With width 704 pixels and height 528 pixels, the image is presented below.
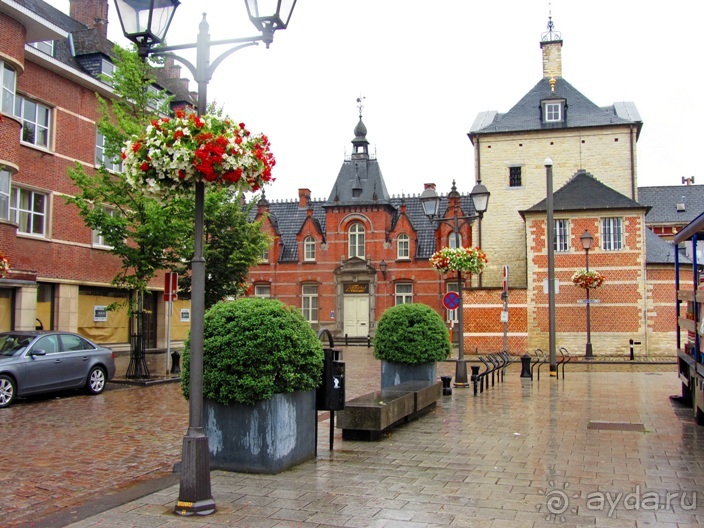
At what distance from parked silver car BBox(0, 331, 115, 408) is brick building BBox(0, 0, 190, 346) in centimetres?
A: 672

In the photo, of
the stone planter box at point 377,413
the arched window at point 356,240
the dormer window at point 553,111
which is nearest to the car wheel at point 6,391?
the stone planter box at point 377,413

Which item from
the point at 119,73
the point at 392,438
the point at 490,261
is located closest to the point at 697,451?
the point at 392,438

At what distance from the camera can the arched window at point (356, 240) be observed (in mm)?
46969

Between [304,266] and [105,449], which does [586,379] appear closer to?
[105,449]

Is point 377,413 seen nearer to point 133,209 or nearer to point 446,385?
point 446,385

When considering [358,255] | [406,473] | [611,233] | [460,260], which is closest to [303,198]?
[358,255]

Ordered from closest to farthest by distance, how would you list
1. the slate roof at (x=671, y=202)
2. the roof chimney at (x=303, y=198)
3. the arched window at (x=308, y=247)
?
the arched window at (x=308, y=247) < the roof chimney at (x=303, y=198) < the slate roof at (x=671, y=202)

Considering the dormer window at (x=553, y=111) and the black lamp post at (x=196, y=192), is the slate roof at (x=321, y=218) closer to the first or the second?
the dormer window at (x=553, y=111)

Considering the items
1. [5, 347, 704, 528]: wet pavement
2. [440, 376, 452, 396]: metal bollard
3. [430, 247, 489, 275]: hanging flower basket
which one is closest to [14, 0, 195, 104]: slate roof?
[430, 247, 489, 275]: hanging flower basket

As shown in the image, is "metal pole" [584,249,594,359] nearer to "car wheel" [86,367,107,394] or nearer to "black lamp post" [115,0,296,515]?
"car wheel" [86,367,107,394]

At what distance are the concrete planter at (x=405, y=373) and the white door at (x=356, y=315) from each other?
31232 mm

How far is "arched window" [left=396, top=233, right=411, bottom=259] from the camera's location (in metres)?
46.3

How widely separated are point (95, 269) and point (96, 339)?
2.87m

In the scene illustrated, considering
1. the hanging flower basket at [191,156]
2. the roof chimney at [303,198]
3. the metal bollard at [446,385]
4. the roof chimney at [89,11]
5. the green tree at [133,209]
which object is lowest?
the metal bollard at [446,385]
